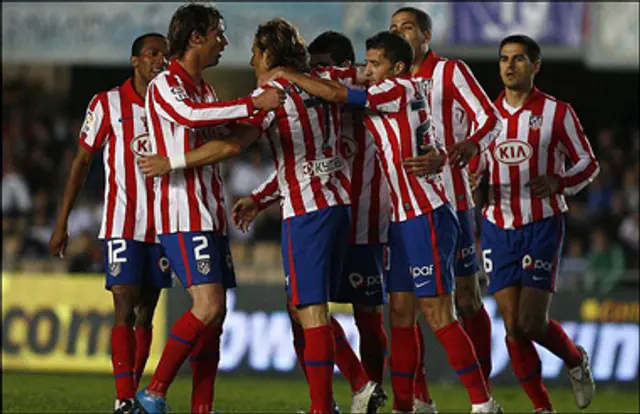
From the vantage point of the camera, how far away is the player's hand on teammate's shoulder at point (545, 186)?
363 inches

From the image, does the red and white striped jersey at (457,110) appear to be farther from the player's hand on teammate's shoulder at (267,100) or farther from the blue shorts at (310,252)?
the player's hand on teammate's shoulder at (267,100)

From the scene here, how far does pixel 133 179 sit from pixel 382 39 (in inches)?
70.5

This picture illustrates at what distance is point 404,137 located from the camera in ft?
27.0

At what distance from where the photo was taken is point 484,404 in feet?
27.0

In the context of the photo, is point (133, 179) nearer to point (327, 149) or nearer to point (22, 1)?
point (327, 149)

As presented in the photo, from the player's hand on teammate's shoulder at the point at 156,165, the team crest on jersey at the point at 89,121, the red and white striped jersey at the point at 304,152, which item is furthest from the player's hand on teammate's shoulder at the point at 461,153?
the team crest on jersey at the point at 89,121

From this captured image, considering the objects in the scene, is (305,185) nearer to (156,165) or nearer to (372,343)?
(156,165)

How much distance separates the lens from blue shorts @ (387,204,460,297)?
8.22 m

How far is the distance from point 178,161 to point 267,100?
0.61 metres

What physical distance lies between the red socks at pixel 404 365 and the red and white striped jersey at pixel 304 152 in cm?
101

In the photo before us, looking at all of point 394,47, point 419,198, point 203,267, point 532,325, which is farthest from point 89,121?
point 532,325

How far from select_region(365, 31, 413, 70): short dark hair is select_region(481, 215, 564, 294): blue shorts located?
1.71 m

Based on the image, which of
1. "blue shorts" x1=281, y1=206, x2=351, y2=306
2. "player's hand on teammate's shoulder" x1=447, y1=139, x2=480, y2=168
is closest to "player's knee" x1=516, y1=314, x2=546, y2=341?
"player's hand on teammate's shoulder" x1=447, y1=139, x2=480, y2=168

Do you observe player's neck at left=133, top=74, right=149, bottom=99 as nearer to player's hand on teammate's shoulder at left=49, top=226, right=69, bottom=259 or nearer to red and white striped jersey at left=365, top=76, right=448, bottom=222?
player's hand on teammate's shoulder at left=49, top=226, right=69, bottom=259
